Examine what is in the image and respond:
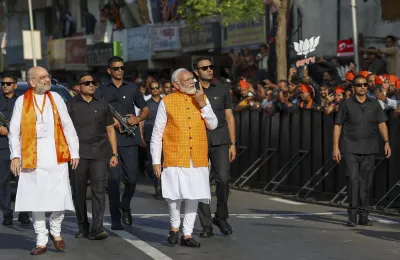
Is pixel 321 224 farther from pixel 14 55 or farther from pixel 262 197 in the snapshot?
pixel 14 55

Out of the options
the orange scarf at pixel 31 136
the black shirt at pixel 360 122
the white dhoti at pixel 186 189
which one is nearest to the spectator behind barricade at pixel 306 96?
the black shirt at pixel 360 122

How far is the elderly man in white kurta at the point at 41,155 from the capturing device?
38.9ft

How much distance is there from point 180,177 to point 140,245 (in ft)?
2.90

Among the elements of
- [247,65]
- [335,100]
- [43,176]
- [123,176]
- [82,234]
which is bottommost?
[82,234]

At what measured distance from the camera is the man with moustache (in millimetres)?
13141

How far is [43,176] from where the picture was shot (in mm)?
11906

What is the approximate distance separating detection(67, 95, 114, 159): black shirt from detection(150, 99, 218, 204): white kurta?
3.67 ft

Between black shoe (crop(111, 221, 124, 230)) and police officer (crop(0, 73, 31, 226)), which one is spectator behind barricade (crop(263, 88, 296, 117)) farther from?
black shoe (crop(111, 221, 124, 230))

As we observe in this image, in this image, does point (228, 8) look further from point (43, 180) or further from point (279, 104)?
point (43, 180)

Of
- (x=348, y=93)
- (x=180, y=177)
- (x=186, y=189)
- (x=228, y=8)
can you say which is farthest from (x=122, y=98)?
(x=228, y=8)

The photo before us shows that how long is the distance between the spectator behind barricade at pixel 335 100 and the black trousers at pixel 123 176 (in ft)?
16.2

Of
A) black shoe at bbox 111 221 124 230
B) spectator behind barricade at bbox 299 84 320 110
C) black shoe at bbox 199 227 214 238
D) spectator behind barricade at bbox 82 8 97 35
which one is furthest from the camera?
spectator behind barricade at bbox 82 8 97 35

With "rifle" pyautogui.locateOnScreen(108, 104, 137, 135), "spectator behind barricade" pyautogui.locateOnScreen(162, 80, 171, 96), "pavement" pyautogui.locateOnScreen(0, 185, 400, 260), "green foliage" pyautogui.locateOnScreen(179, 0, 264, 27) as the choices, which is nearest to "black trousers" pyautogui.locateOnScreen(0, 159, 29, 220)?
"pavement" pyautogui.locateOnScreen(0, 185, 400, 260)

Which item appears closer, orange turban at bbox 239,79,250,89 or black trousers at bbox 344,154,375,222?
black trousers at bbox 344,154,375,222
